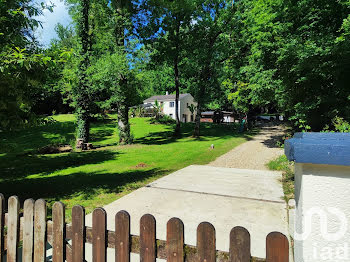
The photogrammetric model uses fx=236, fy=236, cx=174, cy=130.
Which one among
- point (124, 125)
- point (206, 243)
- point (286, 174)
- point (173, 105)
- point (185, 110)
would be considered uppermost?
point (173, 105)

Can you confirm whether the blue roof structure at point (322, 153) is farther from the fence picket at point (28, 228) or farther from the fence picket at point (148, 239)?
the fence picket at point (28, 228)

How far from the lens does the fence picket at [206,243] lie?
1646mm

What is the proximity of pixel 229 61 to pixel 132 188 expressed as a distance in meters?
20.1

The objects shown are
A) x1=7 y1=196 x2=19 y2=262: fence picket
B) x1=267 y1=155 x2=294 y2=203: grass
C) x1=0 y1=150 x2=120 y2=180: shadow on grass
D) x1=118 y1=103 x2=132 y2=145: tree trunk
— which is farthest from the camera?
x1=118 y1=103 x2=132 y2=145: tree trunk

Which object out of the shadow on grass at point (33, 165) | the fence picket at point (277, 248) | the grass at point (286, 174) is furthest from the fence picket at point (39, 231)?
the shadow on grass at point (33, 165)

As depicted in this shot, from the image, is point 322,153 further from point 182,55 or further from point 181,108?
point 181,108

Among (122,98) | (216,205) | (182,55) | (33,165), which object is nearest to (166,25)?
(182,55)

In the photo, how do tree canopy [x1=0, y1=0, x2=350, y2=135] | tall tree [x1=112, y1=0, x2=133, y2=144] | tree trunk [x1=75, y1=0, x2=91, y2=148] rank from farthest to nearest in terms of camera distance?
tree trunk [x1=75, y1=0, x2=91, y2=148]
tall tree [x1=112, y1=0, x2=133, y2=144]
tree canopy [x1=0, y1=0, x2=350, y2=135]

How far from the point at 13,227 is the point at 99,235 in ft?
3.45

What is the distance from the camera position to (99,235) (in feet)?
6.56

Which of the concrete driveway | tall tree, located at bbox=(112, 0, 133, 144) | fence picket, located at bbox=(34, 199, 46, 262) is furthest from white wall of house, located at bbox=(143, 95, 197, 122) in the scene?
fence picket, located at bbox=(34, 199, 46, 262)

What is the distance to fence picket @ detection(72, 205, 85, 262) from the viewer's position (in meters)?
2.07

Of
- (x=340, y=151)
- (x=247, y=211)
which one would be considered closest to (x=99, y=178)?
(x=247, y=211)

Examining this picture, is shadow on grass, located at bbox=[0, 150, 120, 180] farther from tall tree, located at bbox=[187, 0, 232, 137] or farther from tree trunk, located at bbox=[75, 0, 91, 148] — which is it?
tall tree, located at bbox=[187, 0, 232, 137]
